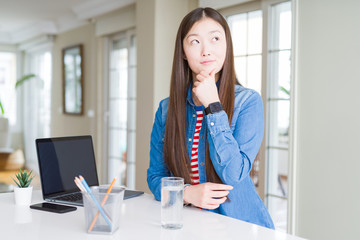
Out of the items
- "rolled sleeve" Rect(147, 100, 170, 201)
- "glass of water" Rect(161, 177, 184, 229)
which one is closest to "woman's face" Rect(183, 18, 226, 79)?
"rolled sleeve" Rect(147, 100, 170, 201)

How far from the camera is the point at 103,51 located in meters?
5.62

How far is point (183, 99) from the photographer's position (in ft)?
4.89

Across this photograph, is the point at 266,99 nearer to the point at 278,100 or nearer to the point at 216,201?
the point at 278,100

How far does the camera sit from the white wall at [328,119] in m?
2.70

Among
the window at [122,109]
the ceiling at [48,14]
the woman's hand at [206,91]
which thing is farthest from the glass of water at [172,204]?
the window at [122,109]

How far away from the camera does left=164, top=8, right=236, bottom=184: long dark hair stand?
54.9 inches

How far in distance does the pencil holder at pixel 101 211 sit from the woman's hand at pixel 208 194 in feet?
1.00

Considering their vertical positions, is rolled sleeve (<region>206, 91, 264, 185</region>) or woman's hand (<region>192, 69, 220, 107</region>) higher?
woman's hand (<region>192, 69, 220, 107</region>)

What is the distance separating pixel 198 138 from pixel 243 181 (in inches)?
8.5

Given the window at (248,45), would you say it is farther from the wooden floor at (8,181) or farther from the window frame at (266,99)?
the wooden floor at (8,181)

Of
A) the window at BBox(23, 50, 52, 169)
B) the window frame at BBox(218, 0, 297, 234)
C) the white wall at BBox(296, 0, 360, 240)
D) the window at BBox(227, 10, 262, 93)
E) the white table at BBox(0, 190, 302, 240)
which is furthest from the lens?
the window at BBox(23, 50, 52, 169)

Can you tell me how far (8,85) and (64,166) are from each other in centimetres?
779

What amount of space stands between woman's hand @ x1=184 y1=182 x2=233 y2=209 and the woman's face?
382 millimetres

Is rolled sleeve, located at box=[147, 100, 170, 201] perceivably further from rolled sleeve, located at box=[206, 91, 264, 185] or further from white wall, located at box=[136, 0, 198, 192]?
white wall, located at box=[136, 0, 198, 192]
